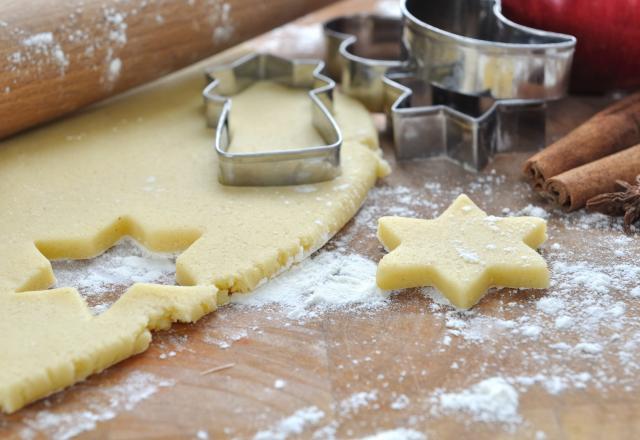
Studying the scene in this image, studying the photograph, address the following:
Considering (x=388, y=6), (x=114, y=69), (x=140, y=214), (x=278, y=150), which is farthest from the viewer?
(x=388, y=6)

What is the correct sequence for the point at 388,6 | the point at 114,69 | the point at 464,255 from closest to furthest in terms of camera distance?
the point at 464,255 < the point at 114,69 < the point at 388,6

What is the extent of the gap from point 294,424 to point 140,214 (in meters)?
0.49

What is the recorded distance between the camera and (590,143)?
1.55 meters

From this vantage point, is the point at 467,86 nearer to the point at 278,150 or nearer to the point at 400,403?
the point at 278,150

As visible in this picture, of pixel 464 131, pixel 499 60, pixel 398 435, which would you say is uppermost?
pixel 499 60

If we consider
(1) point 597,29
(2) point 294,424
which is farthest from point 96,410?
(1) point 597,29

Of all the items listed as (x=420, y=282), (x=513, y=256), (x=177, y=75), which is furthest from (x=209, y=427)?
(x=177, y=75)

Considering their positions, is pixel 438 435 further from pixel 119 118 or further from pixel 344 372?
pixel 119 118

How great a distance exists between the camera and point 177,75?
1.91m

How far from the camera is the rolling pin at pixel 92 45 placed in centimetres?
153

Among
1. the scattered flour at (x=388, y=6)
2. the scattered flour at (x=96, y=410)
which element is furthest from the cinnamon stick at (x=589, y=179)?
the scattered flour at (x=388, y=6)

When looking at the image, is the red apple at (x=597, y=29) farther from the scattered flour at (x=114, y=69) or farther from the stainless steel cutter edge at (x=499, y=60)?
the scattered flour at (x=114, y=69)

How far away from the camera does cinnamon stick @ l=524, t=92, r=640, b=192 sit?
1.50m

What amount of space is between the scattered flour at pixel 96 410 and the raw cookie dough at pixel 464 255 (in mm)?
359
